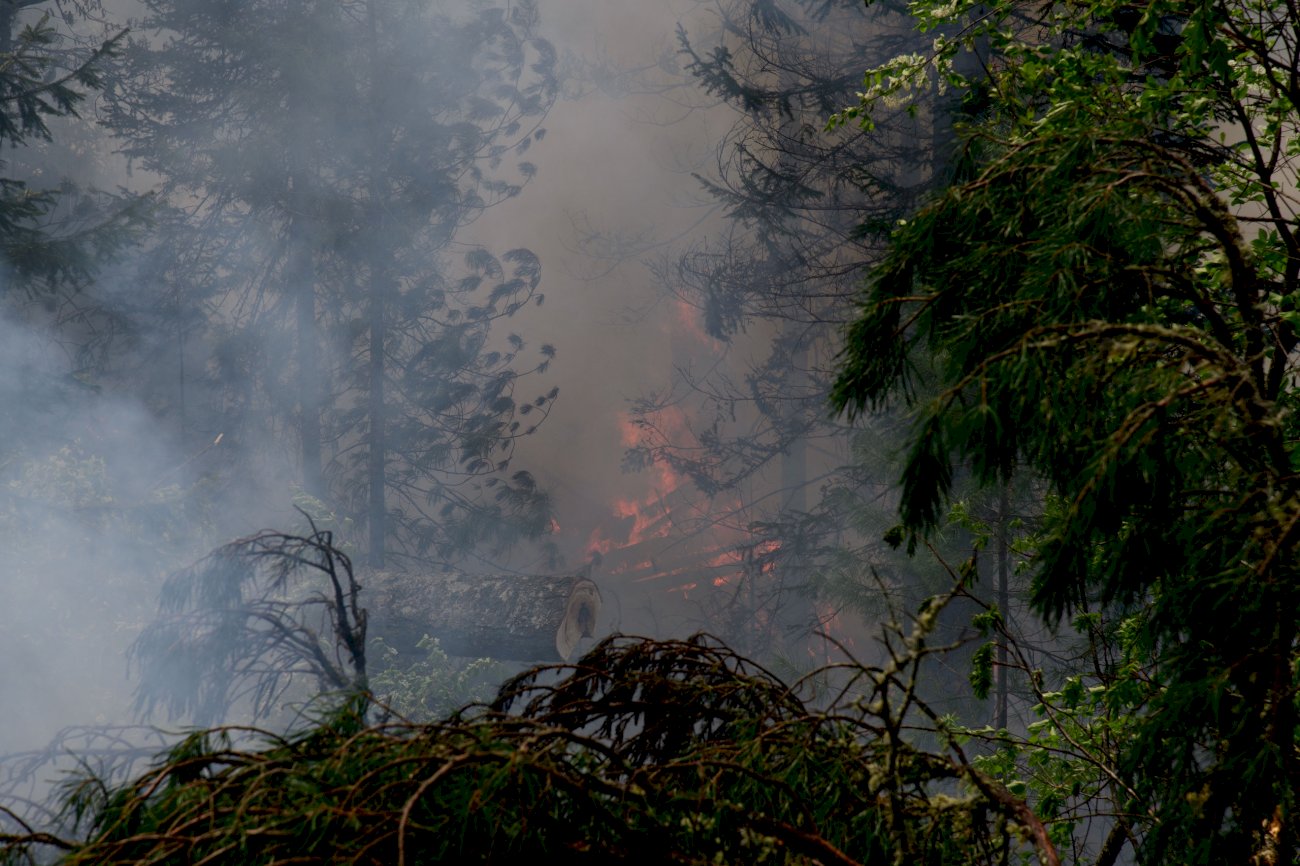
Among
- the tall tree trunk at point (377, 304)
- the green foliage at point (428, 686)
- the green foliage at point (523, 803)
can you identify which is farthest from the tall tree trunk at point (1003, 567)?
the tall tree trunk at point (377, 304)

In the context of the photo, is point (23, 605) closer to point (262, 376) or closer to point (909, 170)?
point (262, 376)

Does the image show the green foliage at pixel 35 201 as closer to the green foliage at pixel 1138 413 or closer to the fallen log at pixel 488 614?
the fallen log at pixel 488 614

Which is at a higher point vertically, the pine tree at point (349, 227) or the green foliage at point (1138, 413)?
the pine tree at point (349, 227)

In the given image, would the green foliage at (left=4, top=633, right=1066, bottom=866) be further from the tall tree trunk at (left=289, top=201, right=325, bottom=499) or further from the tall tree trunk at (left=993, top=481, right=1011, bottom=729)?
the tall tree trunk at (left=289, top=201, right=325, bottom=499)

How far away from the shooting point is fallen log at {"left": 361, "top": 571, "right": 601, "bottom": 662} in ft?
28.2

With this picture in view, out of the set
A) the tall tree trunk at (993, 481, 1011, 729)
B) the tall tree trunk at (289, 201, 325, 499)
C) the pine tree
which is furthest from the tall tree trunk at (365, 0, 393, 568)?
the tall tree trunk at (993, 481, 1011, 729)

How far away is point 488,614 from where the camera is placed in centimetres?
873

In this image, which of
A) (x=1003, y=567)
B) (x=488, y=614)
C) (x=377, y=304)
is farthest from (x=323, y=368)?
(x=1003, y=567)

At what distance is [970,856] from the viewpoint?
1573 mm

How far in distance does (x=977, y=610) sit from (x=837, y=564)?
4.58 feet

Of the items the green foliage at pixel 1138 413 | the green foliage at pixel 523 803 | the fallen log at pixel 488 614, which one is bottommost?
the green foliage at pixel 523 803

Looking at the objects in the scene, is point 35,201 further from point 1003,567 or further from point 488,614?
point 1003,567

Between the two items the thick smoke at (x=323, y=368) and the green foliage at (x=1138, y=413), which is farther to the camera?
the thick smoke at (x=323, y=368)

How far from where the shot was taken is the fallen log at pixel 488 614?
8.59 metres
